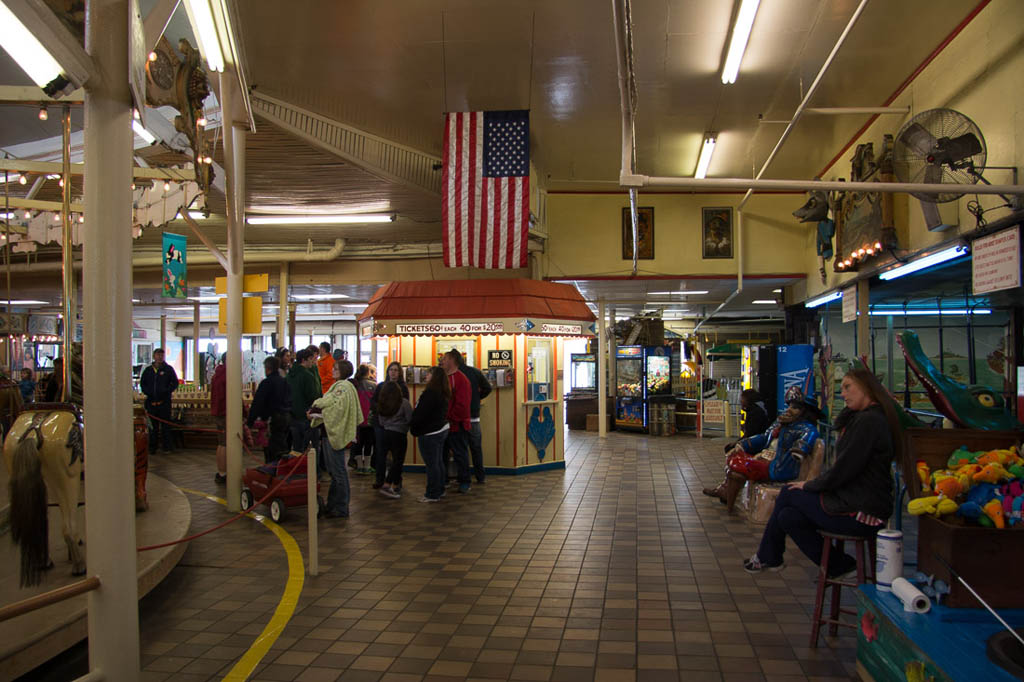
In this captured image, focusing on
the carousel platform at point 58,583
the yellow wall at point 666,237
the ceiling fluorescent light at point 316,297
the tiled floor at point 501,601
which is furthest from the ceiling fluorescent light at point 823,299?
the ceiling fluorescent light at point 316,297

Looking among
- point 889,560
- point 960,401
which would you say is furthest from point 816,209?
point 889,560

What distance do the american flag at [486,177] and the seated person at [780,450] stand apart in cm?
422

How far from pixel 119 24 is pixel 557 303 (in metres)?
8.99

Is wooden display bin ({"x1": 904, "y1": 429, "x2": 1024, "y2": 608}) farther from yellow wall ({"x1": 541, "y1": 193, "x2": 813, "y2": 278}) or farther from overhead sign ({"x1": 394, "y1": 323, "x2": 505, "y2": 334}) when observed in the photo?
yellow wall ({"x1": 541, "y1": 193, "x2": 813, "y2": 278})

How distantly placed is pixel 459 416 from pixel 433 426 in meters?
1.01

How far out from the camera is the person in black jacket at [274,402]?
9062 mm

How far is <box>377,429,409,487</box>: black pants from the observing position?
8891 mm

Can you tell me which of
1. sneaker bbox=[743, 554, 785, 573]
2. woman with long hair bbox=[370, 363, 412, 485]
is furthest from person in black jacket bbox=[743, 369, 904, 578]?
woman with long hair bbox=[370, 363, 412, 485]

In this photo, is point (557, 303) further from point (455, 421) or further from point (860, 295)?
point (860, 295)

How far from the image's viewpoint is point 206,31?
638 centimetres

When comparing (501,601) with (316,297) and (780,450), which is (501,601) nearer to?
(780,450)

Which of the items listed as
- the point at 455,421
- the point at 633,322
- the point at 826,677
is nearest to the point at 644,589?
the point at 826,677

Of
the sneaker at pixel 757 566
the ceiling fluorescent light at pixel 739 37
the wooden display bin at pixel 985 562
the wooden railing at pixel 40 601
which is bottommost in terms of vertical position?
the sneaker at pixel 757 566

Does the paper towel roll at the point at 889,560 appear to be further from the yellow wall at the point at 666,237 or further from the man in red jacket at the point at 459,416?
the yellow wall at the point at 666,237
